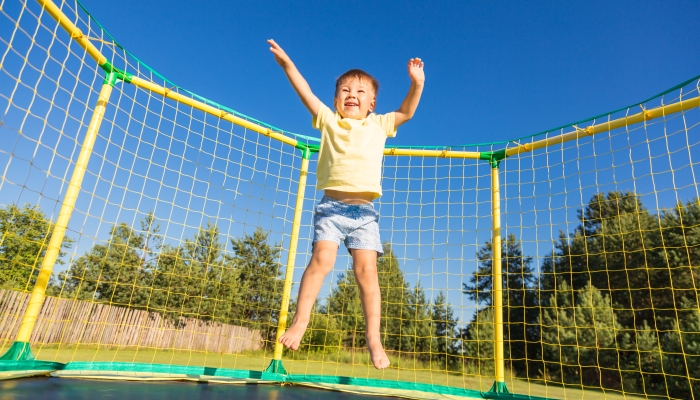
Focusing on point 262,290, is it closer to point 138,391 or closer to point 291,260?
point 291,260

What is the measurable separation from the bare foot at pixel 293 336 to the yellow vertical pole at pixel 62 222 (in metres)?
1.79

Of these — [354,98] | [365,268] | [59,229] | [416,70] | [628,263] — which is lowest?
[365,268]

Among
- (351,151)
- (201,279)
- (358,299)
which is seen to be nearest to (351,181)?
(351,151)

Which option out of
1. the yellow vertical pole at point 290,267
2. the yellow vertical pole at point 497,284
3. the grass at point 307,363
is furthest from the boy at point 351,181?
the grass at point 307,363

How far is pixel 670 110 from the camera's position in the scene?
9.52 feet

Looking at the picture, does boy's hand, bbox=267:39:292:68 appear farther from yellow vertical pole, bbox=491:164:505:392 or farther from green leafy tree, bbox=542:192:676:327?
green leafy tree, bbox=542:192:676:327

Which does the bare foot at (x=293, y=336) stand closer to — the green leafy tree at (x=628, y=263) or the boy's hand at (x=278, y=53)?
the boy's hand at (x=278, y=53)

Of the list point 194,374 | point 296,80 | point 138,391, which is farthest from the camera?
point 194,374

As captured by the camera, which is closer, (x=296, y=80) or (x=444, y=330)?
(x=296, y=80)

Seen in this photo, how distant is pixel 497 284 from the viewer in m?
3.37

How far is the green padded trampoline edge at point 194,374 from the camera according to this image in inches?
91.7

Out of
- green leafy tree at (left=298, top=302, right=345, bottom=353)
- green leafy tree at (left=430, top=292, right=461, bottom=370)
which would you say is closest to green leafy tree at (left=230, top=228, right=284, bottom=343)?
green leafy tree at (left=298, top=302, right=345, bottom=353)

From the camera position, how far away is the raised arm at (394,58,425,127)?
1.89m

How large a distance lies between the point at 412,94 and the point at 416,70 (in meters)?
0.11
